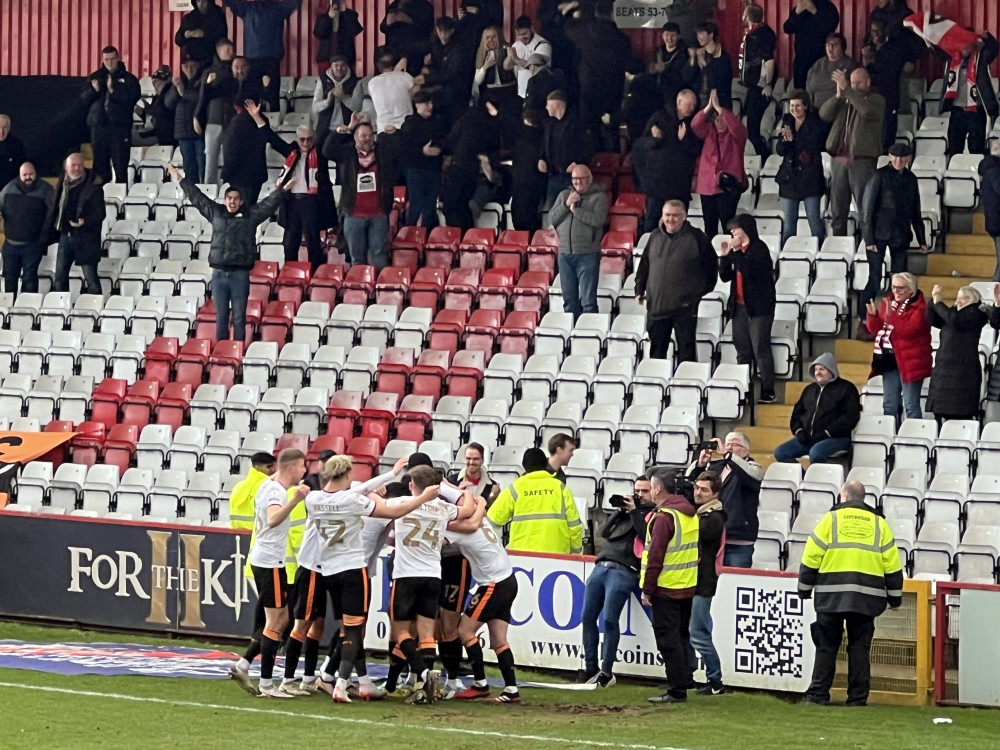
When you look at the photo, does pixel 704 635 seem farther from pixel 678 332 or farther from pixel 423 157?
pixel 423 157

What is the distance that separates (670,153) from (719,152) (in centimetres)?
54

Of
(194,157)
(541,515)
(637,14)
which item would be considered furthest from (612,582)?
(194,157)

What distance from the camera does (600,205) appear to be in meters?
19.1

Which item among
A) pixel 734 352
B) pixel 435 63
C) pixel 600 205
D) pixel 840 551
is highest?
pixel 435 63

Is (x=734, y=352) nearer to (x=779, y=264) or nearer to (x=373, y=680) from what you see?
(x=779, y=264)

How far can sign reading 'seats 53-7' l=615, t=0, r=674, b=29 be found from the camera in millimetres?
22891

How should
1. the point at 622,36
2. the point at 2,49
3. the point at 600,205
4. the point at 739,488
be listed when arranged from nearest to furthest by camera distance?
1. the point at 739,488
2. the point at 600,205
3. the point at 622,36
4. the point at 2,49

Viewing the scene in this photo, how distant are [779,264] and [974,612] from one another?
22.3 ft

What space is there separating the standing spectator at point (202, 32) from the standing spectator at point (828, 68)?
7814mm

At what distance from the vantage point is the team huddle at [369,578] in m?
12.6

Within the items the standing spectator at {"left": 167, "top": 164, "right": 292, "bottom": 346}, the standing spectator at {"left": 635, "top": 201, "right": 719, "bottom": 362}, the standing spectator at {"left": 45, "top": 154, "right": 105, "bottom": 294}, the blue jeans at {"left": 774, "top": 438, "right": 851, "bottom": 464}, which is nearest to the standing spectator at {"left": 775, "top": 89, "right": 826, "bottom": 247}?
the standing spectator at {"left": 635, "top": 201, "right": 719, "bottom": 362}

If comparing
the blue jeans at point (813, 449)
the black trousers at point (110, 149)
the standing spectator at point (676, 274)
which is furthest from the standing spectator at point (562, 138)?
the black trousers at point (110, 149)

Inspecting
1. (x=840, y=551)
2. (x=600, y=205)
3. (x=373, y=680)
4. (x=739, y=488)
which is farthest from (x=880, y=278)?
(x=373, y=680)

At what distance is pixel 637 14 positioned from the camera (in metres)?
23.0
